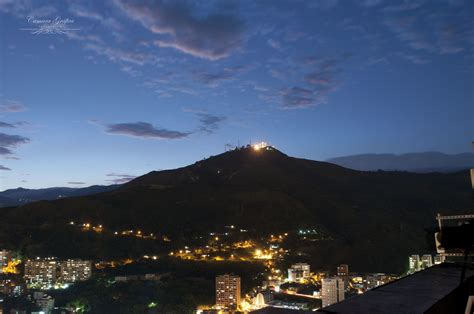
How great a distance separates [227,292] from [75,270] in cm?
2063

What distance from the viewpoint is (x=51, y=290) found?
141 feet

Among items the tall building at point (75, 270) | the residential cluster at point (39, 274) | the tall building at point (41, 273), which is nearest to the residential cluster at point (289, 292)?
the tall building at point (75, 270)

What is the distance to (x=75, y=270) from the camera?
46.3 m

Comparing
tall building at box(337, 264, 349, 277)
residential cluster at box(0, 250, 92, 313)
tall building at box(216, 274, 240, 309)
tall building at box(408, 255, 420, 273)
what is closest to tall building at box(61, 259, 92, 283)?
residential cluster at box(0, 250, 92, 313)

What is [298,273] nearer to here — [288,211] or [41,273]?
[288,211]

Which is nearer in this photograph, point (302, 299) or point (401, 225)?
point (302, 299)

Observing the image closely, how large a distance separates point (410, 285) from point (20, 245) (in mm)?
62412

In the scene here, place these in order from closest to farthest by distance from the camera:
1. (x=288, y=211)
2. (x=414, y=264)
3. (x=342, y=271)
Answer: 1. (x=414, y=264)
2. (x=342, y=271)
3. (x=288, y=211)

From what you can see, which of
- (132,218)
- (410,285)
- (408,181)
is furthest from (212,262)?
(408,181)

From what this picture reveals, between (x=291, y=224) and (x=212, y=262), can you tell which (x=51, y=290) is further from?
(x=291, y=224)

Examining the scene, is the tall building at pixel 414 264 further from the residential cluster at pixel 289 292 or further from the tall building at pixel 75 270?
the tall building at pixel 75 270

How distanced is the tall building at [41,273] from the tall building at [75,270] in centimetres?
108

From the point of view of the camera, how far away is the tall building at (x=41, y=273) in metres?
44.7

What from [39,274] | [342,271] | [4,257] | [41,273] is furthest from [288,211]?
[4,257]
